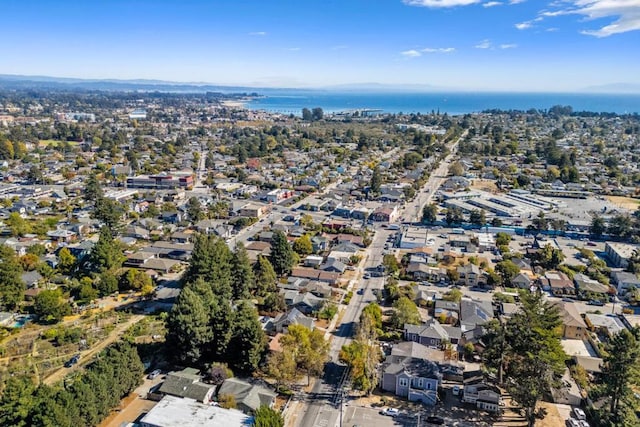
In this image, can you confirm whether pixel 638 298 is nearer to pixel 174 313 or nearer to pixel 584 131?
pixel 174 313

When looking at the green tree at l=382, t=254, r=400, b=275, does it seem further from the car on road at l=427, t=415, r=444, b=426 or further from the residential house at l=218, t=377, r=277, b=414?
the residential house at l=218, t=377, r=277, b=414

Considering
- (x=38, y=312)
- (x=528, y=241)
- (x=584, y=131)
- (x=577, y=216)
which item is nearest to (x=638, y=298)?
(x=528, y=241)

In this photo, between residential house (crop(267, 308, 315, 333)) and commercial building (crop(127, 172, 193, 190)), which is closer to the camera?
residential house (crop(267, 308, 315, 333))

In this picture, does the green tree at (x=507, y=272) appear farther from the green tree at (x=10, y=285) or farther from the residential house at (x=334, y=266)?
the green tree at (x=10, y=285)

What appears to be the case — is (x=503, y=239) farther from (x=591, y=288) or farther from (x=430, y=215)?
(x=591, y=288)

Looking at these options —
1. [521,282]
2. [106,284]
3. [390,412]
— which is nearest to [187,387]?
[390,412]

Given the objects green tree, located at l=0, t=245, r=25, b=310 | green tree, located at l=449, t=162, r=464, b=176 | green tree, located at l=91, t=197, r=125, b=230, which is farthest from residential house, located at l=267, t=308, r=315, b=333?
green tree, located at l=449, t=162, r=464, b=176
